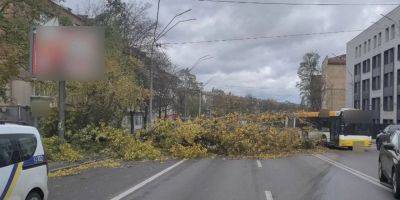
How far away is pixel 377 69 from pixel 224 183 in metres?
71.6

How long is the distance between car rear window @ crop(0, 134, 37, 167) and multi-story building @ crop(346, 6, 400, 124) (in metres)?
58.8

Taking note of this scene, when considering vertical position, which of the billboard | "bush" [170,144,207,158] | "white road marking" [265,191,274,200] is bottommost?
"bush" [170,144,207,158]

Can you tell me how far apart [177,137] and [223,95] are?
70326 millimetres

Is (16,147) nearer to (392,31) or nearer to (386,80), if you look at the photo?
(392,31)

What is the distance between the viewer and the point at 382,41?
8012 centimetres

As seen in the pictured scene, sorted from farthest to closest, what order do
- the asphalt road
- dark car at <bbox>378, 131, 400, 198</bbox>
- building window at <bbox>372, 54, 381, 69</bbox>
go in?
1. building window at <bbox>372, 54, 381, 69</bbox>
2. the asphalt road
3. dark car at <bbox>378, 131, 400, 198</bbox>

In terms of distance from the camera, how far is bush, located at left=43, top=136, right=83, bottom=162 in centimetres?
2269

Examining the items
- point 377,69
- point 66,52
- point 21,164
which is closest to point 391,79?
point 377,69

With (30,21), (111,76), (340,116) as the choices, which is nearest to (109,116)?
(111,76)

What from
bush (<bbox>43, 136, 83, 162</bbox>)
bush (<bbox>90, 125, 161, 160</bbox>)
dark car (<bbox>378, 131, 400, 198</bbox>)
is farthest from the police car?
bush (<bbox>90, 125, 161, 160</bbox>)

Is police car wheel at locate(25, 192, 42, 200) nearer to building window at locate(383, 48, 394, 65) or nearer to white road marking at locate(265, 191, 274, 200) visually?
white road marking at locate(265, 191, 274, 200)

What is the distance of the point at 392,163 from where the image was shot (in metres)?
13.8

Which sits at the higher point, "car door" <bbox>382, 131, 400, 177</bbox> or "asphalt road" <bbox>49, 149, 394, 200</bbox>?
"car door" <bbox>382, 131, 400, 177</bbox>

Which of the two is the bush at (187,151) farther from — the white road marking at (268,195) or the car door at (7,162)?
the car door at (7,162)
